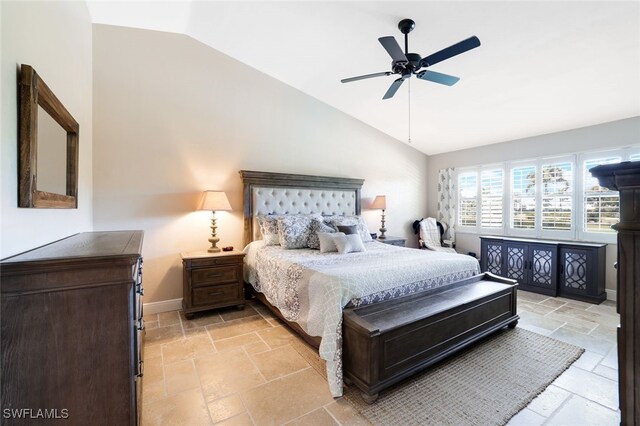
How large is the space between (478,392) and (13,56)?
129 inches

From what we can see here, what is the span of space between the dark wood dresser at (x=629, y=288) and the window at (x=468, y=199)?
535 cm

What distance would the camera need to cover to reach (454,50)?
2.23 m

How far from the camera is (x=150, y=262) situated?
345 centimetres

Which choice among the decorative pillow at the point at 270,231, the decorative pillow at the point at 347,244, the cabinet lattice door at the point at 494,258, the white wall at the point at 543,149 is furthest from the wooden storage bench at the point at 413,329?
the white wall at the point at 543,149

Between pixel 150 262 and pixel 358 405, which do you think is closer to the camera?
pixel 358 405

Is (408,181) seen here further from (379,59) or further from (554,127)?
(379,59)

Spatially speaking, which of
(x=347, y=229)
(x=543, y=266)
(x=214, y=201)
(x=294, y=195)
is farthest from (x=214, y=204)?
(x=543, y=266)

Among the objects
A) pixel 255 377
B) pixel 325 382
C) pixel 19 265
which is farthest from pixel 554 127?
pixel 19 265

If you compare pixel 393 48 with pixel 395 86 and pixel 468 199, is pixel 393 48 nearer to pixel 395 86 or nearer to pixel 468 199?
pixel 395 86

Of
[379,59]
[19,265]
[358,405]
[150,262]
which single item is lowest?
[358,405]

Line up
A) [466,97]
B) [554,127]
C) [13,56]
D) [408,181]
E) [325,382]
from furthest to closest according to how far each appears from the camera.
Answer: [408,181], [554,127], [466,97], [325,382], [13,56]

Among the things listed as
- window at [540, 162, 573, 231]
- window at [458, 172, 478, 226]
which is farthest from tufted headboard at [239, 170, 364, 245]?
window at [540, 162, 573, 231]

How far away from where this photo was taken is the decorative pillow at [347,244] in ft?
10.8

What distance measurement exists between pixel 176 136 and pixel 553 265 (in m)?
5.52
